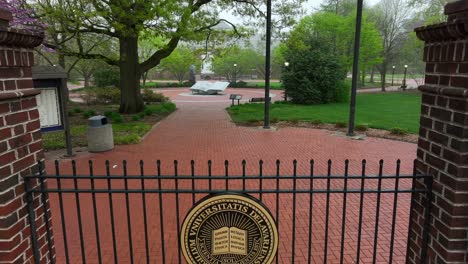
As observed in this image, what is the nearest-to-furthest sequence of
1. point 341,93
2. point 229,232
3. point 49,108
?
point 229,232 → point 49,108 → point 341,93

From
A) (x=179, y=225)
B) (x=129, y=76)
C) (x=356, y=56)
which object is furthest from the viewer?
(x=129, y=76)

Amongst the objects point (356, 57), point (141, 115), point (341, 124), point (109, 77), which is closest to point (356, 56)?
point (356, 57)

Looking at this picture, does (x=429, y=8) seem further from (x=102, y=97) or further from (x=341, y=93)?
(x=102, y=97)

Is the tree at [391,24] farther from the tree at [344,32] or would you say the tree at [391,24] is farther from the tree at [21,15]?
the tree at [21,15]

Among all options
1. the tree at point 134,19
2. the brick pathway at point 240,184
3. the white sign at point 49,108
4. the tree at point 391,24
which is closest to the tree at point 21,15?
the tree at point 134,19

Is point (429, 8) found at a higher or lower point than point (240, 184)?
higher

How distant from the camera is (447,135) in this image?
88.3 inches

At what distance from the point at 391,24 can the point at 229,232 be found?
4365 centimetres

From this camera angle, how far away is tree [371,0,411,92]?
3959cm

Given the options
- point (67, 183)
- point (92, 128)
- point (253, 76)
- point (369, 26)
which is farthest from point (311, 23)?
point (253, 76)

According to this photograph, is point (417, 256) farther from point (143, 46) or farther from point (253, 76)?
point (253, 76)

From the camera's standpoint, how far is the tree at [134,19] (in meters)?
11.2

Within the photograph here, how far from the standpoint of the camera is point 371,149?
9.77 m

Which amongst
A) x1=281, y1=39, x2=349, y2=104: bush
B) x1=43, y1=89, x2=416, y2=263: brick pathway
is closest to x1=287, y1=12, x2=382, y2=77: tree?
x1=281, y1=39, x2=349, y2=104: bush
